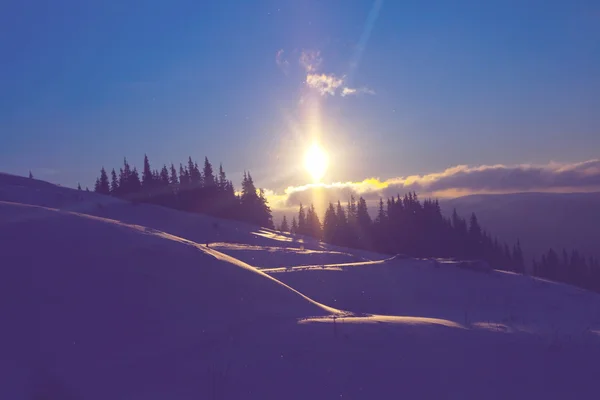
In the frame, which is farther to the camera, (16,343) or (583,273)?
(583,273)

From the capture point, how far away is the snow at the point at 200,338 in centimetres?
709

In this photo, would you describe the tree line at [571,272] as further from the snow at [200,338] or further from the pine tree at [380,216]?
the snow at [200,338]

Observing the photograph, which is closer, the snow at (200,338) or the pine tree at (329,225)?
the snow at (200,338)

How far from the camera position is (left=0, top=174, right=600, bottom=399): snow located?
7.09 m

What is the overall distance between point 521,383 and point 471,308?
29.8 feet

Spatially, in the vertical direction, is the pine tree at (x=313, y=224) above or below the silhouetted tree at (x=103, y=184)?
below

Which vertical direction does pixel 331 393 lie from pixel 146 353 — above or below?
below

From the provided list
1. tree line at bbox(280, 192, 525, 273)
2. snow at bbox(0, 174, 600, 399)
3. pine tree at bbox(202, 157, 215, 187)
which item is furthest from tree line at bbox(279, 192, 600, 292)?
snow at bbox(0, 174, 600, 399)

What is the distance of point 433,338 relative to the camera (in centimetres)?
916

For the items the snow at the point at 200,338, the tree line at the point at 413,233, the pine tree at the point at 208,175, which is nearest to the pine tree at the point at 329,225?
the tree line at the point at 413,233

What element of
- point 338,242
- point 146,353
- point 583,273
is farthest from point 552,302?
point 583,273

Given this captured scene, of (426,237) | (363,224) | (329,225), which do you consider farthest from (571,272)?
(329,225)

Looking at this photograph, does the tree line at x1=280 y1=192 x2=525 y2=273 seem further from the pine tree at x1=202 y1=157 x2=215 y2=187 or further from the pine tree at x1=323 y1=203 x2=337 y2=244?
the pine tree at x1=202 y1=157 x2=215 y2=187

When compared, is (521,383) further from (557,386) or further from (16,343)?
(16,343)
